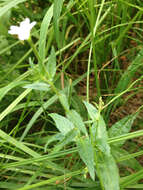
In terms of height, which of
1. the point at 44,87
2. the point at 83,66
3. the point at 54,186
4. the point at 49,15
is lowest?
the point at 54,186

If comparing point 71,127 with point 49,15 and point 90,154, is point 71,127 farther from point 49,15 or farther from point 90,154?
point 49,15

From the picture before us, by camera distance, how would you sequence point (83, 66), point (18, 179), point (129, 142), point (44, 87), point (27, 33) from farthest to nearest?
1. point (83, 66)
2. point (129, 142)
3. point (18, 179)
4. point (44, 87)
5. point (27, 33)

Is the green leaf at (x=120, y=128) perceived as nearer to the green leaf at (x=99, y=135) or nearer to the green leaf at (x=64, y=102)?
the green leaf at (x=99, y=135)

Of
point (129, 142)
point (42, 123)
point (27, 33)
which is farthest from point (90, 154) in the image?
point (42, 123)

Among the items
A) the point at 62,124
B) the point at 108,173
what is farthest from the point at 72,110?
the point at 108,173

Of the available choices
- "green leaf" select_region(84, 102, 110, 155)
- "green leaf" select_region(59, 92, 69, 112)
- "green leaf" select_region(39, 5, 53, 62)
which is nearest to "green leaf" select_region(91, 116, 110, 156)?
"green leaf" select_region(84, 102, 110, 155)

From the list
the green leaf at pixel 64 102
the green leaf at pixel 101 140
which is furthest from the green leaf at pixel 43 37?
the green leaf at pixel 101 140
